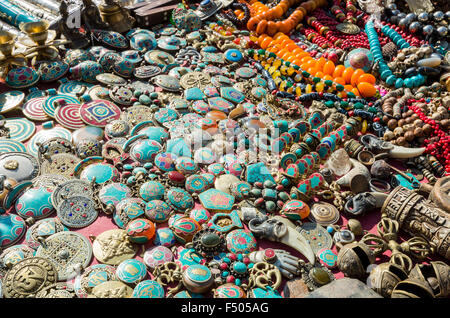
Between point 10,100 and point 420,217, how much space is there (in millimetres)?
5040

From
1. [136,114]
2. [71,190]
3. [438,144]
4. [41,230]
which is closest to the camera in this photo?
[41,230]

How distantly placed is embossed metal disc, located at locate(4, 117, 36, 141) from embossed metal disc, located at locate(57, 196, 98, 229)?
1327 millimetres

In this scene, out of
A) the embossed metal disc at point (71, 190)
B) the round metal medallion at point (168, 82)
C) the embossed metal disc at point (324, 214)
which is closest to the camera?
the embossed metal disc at point (71, 190)

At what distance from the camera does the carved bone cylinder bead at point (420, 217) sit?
3.80 metres

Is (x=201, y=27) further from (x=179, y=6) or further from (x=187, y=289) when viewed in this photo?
(x=187, y=289)

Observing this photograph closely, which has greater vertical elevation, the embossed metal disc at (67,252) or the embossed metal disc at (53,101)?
the embossed metal disc at (53,101)

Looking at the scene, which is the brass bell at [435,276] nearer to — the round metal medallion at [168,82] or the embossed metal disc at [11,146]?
the round metal medallion at [168,82]

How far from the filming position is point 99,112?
5.29 meters

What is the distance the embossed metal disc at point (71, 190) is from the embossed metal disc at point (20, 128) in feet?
3.60

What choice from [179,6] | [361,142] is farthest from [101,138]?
[179,6]

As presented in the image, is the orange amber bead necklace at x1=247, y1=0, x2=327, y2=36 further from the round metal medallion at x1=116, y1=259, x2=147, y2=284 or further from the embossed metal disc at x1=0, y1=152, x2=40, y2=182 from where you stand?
the round metal medallion at x1=116, y1=259, x2=147, y2=284

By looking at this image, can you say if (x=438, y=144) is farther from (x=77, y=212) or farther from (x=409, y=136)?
(x=77, y=212)

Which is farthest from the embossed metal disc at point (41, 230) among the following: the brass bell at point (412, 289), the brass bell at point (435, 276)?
the brass bell at point (435, 276)

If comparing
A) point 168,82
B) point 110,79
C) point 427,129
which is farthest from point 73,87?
point 427,129
